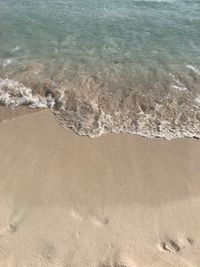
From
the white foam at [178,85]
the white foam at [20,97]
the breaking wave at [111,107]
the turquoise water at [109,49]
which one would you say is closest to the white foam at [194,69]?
the turquoise water at [109,49]

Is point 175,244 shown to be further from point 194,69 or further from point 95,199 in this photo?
point 194,69

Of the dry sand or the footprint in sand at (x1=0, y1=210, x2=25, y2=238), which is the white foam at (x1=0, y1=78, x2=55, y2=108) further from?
the footprint in sand at (x1=0, y1=210, x2=25, y2=238)

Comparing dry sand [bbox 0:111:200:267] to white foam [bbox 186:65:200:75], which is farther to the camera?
white foam [bbox 186:65:200:75]

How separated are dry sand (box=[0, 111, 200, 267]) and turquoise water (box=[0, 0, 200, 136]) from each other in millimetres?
722

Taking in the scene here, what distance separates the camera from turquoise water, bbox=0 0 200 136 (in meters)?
7.86

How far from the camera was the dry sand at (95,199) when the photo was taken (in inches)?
178

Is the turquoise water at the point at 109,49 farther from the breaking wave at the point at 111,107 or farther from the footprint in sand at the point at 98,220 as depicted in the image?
the footprint in sand at the point at 98,220

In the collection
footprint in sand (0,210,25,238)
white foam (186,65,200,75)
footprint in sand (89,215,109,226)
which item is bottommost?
footprint in sand (89,215,109,226)

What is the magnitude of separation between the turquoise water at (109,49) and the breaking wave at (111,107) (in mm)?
36

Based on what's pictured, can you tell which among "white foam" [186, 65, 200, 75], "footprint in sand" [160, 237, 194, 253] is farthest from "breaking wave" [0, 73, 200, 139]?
"footprint in sand" [160, 237, 194, 253]

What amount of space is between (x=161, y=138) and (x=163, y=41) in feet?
14.5

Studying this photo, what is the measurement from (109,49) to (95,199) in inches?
208

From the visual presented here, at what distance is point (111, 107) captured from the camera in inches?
289

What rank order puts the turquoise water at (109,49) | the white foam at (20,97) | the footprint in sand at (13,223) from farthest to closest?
the turquoise water at (109,49)
the white foam at (20,97)
the footprint in sand at (13,223)
